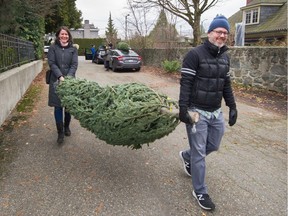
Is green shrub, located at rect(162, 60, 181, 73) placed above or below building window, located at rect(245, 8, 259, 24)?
below

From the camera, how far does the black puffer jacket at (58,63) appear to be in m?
4.79

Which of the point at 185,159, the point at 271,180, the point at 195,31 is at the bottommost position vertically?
the point at 271,180

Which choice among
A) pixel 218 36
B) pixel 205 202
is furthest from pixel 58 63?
pixel 205 202

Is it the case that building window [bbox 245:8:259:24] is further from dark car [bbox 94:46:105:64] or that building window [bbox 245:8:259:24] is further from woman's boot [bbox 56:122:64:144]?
woman's boot [bbox 56:122:64:144]

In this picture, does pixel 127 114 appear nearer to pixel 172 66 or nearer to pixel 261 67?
pixel 261 67

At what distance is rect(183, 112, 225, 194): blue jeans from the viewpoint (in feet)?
10.4

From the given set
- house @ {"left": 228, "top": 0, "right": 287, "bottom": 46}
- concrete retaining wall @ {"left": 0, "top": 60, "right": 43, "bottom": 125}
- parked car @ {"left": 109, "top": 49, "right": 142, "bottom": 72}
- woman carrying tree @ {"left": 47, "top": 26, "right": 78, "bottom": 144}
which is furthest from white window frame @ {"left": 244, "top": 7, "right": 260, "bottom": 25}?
A: woman carrying tree @ {"left": 47, "top": 26, "right": 78, "bottom": 144}

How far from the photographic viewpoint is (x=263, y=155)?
15.8 ft

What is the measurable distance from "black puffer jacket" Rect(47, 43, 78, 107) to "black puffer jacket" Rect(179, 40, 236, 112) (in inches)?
95.9

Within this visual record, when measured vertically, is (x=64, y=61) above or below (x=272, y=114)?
above

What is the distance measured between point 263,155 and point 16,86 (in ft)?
21.7

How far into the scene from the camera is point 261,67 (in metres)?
10.4

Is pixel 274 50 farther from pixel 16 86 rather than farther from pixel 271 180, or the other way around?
pixel 16 86

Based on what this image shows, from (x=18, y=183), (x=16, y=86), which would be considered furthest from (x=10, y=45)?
(x=18, y=183)
